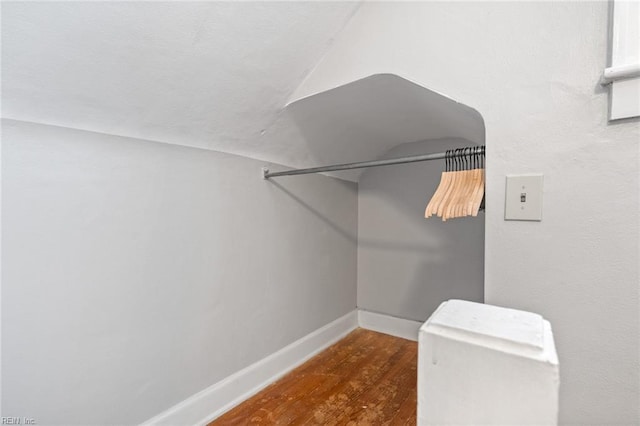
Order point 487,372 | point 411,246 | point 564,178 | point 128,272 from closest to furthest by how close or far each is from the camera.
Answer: point 487,372, point 564,178, point 128,272, point 411,246

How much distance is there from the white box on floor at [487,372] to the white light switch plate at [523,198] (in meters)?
0.60

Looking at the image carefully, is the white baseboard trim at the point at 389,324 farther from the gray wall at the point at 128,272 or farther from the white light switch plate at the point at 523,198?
the white light switch plate at the point at 523,198

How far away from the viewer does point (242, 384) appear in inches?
67.1

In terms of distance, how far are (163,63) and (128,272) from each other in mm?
828

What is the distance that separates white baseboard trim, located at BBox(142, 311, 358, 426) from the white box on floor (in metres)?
1.38

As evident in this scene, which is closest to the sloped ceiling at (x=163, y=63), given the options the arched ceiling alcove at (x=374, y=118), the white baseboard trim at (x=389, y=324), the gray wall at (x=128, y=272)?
the gray wall at (x=128, y=272)

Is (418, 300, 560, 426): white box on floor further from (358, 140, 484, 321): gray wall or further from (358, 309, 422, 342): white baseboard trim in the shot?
(358, 309, 422, 342): white baseboard trim

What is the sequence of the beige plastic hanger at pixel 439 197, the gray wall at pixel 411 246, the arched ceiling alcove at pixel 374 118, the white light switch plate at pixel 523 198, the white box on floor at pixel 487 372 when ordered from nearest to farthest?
the white box on floor at pixel 487 372, the white light switch plate at pixel 523 198, the beige plastic hanger at pixel 439 197, the arched ceiling alcove at pixel 374 118, the gray wall at pixel 411 246

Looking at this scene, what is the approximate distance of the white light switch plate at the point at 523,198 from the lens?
979 mm

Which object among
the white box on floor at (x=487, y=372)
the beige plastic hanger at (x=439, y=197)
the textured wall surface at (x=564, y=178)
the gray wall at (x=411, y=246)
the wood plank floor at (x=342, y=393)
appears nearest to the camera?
the white box on floor at (x=487, y=372)

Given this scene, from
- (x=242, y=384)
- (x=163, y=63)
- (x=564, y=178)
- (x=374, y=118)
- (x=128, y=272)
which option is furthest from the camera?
(x=374, y=118)

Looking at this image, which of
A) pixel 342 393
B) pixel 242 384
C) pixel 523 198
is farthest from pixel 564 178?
pixel 242 384

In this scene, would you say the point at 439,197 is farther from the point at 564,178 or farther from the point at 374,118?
the point at 374,118

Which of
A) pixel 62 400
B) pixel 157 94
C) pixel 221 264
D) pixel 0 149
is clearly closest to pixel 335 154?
pixel 221 264
